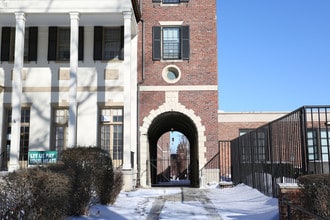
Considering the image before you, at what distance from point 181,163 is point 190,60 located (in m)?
31.9

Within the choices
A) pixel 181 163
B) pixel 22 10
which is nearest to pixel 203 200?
pixel 22 10

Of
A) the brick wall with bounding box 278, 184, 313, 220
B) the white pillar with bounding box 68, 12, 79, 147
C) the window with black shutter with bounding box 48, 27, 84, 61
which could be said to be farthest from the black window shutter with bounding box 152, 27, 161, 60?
the brick wall with bounding box 278, 184, 313, 220

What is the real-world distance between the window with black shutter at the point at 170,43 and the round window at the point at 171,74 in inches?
20.6

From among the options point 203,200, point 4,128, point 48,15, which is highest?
point 48,15

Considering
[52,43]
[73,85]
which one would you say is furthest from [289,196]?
[52,43]

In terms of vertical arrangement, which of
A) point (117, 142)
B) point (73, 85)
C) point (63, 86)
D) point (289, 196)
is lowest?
point (289, 196)

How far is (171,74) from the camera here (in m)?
20.3

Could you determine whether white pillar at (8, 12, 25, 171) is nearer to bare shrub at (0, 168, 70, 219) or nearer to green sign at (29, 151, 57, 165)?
green sign at (29, 151, 57, 165)

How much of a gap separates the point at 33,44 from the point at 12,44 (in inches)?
41.5

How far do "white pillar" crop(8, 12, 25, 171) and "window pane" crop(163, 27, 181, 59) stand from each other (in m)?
6.80

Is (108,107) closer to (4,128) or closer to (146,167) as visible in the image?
(146,167)

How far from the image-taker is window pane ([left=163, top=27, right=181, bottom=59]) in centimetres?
2052

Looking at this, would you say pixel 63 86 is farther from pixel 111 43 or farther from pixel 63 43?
pixel 111 43

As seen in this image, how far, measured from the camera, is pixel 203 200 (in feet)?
43.7
